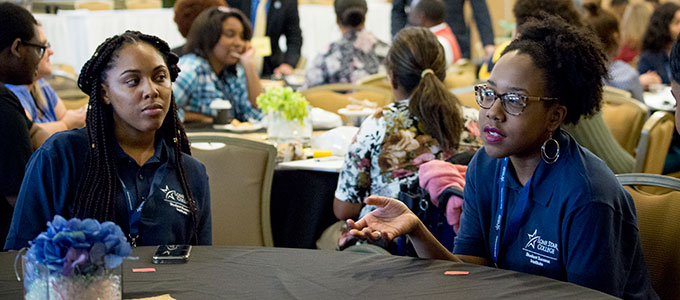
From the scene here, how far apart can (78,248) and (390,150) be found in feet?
5.90

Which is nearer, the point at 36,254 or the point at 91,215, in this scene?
the point at 36,254

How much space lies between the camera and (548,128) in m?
1.91

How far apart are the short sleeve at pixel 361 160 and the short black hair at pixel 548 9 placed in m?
1.30

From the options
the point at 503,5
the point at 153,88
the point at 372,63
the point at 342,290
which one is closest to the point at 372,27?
the point at 503,5

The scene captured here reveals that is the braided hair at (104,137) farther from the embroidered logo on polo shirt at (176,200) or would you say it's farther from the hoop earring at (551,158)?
the hoop earring at (551,158)

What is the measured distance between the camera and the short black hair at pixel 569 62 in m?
1.88

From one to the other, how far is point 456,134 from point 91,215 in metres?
1.46

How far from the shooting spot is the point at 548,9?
13.0 feet

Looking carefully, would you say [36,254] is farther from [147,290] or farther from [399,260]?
[399,260]

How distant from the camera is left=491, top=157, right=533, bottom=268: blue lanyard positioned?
6.13 ft

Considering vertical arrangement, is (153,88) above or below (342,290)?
above

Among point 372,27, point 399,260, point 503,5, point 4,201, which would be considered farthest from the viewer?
point 503,5

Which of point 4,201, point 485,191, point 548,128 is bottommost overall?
point 4,201

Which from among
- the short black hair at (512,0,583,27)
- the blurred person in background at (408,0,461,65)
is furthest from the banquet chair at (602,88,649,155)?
the blurred person in background at (408,0,461,65)
